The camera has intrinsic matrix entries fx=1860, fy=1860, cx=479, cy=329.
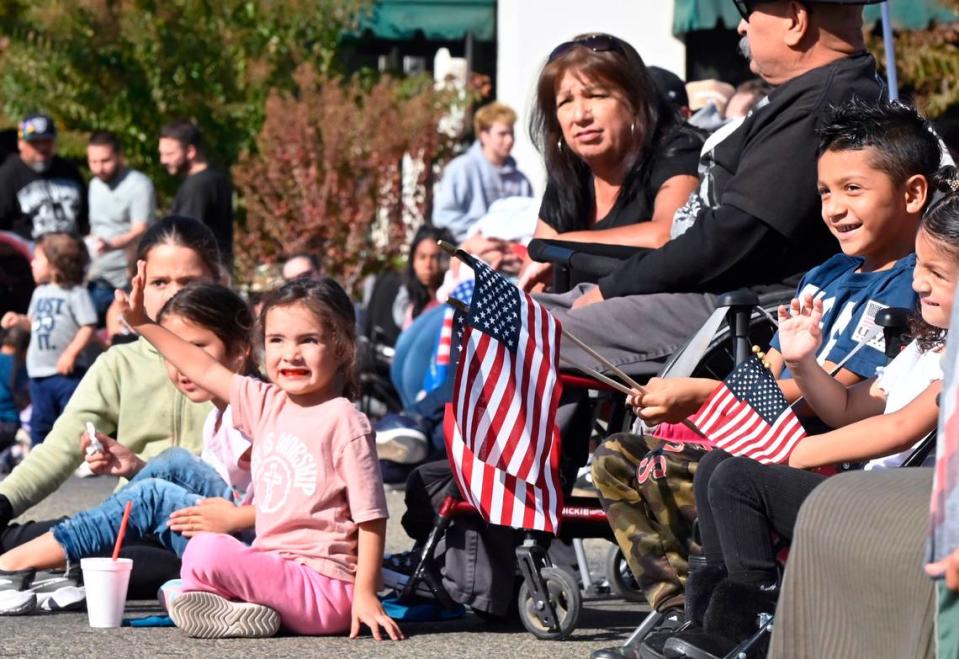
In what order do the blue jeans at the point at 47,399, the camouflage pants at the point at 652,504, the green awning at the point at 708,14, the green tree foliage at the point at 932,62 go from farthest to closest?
1. the green awning at the point at 708,14
2. the green tree foliage at the point at 932,62
3. the blue jeans at the point at 47,399
4. the camouflage pants at the point at 652,504

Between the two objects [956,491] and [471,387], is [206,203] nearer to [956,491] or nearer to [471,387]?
[471,387]

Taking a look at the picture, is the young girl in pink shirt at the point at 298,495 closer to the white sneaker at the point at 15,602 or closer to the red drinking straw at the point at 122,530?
the red drinking straw at the point at 122,530

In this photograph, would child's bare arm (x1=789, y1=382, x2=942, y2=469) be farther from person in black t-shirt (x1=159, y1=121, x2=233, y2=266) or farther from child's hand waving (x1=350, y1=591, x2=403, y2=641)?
person in black t-shirt (x1=159, y1=121, x2=233, y2=266)

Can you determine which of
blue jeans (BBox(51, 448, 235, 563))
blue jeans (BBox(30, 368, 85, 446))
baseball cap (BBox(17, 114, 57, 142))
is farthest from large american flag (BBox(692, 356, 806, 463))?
baseball cap (BBox(17, 114, 57, 142))

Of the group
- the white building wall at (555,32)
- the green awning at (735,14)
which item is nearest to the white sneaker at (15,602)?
the green awning at (735,14)

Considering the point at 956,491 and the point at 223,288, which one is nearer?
the point at 956,491

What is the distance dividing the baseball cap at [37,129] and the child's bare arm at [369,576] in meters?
8.11

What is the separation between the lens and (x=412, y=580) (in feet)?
17.6

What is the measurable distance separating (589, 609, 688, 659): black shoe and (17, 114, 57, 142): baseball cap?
29.0ft

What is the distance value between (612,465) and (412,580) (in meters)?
0.94

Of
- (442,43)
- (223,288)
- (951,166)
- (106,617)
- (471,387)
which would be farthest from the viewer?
(442,43)

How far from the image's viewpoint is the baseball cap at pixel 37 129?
41.3ft

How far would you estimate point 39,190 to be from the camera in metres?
12.7

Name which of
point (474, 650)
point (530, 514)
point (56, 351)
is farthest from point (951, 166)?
point (56, 351)
